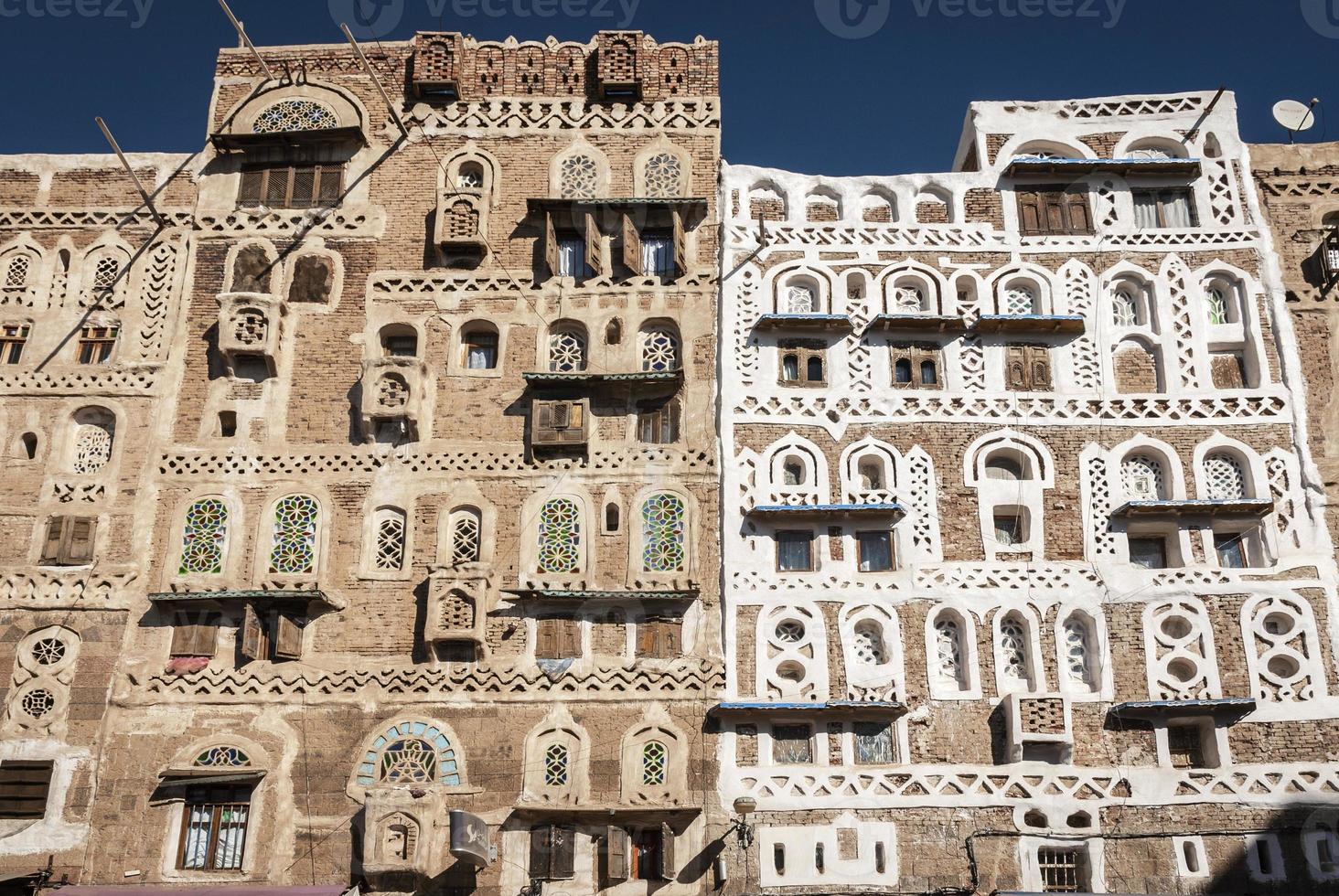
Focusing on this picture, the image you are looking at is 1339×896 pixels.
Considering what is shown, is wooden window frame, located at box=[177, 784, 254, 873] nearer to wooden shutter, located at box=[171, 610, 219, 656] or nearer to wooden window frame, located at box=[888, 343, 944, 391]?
wooden shutter, located at box=[171, 610, 219, 656]

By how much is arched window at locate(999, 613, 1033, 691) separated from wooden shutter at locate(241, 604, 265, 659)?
11878 mm

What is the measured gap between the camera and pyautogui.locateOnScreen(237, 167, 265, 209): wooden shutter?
2473 cm

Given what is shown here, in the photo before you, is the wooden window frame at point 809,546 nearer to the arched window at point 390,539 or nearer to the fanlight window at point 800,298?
the fanlight window at point 800,298

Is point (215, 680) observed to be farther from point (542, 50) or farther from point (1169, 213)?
point (1169, 213)

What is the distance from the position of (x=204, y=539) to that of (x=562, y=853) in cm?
800

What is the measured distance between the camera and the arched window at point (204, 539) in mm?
21922

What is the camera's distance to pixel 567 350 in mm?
23422

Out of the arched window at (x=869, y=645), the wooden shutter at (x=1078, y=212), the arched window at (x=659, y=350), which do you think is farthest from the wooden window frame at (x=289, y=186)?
the wooden shutter at (x=1078, y=212)

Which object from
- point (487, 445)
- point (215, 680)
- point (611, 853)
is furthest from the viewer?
point (487, 445)

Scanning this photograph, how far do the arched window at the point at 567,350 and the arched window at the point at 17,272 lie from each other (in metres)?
9.87

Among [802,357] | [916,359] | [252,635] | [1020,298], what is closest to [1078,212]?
[1020,298]

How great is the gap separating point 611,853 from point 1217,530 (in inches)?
444

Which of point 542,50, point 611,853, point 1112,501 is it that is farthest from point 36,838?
point 1112,501

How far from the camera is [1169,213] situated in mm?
24469
